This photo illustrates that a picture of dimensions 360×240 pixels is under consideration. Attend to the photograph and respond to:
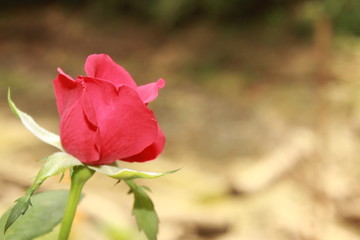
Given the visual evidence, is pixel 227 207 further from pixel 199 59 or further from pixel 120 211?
pixel 199 59

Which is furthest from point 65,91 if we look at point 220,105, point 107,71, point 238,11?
point 238,11

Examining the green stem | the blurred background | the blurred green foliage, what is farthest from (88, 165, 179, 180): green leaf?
the blurred green foliage

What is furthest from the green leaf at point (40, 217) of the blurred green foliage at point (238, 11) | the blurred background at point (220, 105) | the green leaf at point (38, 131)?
the blurred green foliage at point (238, 11)

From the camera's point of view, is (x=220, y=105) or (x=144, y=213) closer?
(x=144, y=213)

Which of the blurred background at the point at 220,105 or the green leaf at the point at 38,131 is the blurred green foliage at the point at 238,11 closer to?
the blurred background at the point at 220,105

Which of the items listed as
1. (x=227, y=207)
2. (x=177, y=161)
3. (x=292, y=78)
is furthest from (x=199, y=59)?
(x=227, y=207)

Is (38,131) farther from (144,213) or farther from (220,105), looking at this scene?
(220,105)
